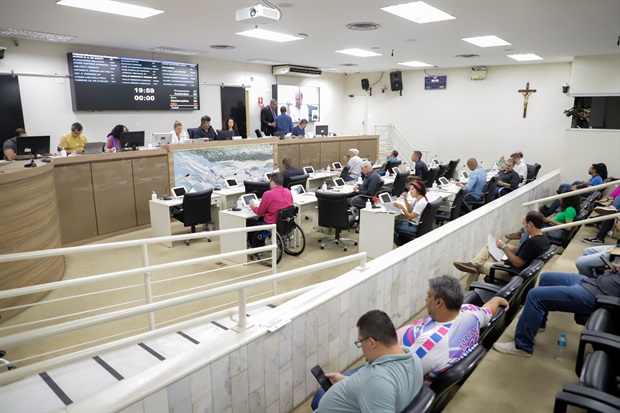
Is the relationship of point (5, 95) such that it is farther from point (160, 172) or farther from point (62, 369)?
point (62, 369)

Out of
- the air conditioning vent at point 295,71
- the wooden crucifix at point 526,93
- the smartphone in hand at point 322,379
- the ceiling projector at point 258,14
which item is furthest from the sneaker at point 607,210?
the air conditioning vent at point 295,71

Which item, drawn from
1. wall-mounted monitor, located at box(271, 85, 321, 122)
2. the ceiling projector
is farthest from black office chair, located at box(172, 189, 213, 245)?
wall-mounted monitor, located at box(271, 85, 321, 122)

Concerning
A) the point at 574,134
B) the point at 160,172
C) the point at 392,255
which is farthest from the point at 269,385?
the point at 574,134

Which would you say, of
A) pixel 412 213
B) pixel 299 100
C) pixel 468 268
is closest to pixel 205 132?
pixel 299 100

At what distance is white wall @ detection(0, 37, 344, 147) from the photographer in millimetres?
7805

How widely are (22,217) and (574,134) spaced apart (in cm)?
1068

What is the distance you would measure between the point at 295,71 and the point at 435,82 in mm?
4566

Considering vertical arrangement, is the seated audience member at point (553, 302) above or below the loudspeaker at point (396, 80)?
below

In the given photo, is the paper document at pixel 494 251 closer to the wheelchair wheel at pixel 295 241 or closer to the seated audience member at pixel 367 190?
the wheelchair wheel at pixel 295 241

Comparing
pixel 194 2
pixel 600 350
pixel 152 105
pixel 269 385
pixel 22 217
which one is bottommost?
pixel 269 385

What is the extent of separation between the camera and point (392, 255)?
368cm

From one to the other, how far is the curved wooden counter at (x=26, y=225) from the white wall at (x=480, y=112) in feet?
38.0

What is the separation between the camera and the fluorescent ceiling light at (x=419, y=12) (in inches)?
211

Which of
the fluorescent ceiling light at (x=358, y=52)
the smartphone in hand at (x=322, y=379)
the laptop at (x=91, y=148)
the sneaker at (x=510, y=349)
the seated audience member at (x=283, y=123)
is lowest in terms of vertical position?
the sneaker at (x=510, y=349)
